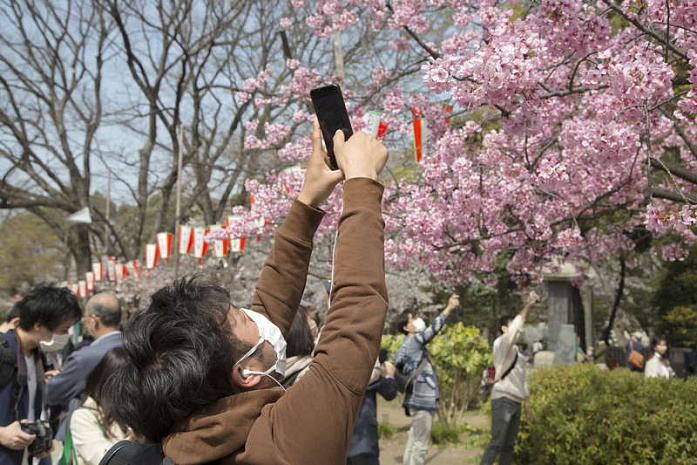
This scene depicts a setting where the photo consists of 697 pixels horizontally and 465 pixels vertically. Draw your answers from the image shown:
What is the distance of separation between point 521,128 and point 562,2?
2.82 feet

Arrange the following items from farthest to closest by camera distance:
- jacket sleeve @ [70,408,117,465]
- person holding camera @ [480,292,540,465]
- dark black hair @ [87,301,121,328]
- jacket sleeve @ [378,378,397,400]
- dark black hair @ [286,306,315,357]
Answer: person holding camera @ [480,292,540,465]
jacket sleeve @ [378,378,397,400]
dark black hair @ [87,301,121,328]
dark black hair @ [286,306,315,357]
jacket sleeve @ [70,408,117,465]

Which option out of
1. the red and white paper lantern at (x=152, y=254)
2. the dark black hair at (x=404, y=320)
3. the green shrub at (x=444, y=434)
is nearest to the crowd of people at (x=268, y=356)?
the dark black hair at (x=404, y=320)

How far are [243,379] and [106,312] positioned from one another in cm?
261

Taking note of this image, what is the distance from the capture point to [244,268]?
555 inches

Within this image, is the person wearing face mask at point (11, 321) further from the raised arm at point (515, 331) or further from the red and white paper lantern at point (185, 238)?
the red and white paper lantern at point (185, 238)

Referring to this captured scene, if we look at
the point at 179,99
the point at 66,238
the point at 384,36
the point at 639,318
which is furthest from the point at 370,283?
the point at 639,318

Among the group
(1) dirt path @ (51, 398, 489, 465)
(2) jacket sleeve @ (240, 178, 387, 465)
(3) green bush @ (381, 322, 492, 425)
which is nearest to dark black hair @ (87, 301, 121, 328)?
(2) jacket sleeve @ (240, 178, 387, 465)

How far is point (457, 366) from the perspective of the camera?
8383 millimetres

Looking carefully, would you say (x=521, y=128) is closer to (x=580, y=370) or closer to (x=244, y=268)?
(x=580, y=370)

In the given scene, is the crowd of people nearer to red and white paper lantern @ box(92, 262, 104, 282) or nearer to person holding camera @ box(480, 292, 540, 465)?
person holding camera @ box(480, 292, 540, 465)

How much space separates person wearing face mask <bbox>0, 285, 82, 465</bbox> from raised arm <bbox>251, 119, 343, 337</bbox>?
1977 mm

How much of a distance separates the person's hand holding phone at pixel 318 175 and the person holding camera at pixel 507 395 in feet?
13.0

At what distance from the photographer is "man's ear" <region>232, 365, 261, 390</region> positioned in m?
1.22

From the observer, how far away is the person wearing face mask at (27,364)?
9.27ft
